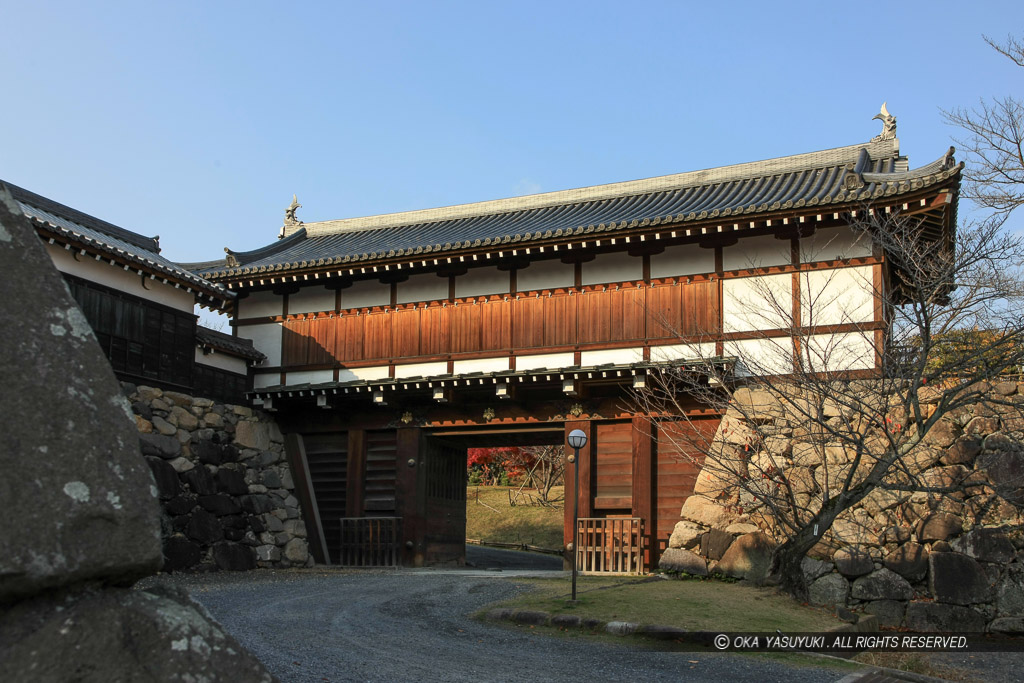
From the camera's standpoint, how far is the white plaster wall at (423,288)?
751 inches

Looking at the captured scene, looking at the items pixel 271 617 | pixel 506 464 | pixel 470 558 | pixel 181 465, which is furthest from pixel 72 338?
pixel 506 464

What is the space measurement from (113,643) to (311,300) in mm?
18215

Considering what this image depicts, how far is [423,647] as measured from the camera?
8609 mm

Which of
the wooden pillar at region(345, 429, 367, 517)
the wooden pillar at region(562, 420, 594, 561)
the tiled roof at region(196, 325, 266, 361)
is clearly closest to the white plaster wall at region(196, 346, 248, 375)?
the tiled roof at region(196, 325, 266, 361)

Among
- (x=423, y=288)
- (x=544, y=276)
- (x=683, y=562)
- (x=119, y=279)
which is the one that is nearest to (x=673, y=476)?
(x=683, y=562)

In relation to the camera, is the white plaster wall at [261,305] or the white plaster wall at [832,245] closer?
the white plaster wall at [832,245]

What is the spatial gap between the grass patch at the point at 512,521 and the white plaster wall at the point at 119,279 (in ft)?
56.4

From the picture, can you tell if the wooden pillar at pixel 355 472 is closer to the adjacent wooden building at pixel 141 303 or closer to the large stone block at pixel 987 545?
the adjacent wooden building at pixel 141 303

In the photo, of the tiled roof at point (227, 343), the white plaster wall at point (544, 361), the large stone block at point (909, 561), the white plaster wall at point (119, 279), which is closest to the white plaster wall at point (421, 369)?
the white plaster wall at point (544, 361)

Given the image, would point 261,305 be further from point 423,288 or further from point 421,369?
point 421,369

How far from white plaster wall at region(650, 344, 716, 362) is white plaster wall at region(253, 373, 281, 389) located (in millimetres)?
8791

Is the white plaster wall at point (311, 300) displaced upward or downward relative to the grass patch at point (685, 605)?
upward

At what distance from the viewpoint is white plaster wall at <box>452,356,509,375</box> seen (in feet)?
59.1

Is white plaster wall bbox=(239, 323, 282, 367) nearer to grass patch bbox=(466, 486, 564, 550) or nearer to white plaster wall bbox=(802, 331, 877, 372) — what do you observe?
white plaster wall bbox=(802, 331, 877, 372)
